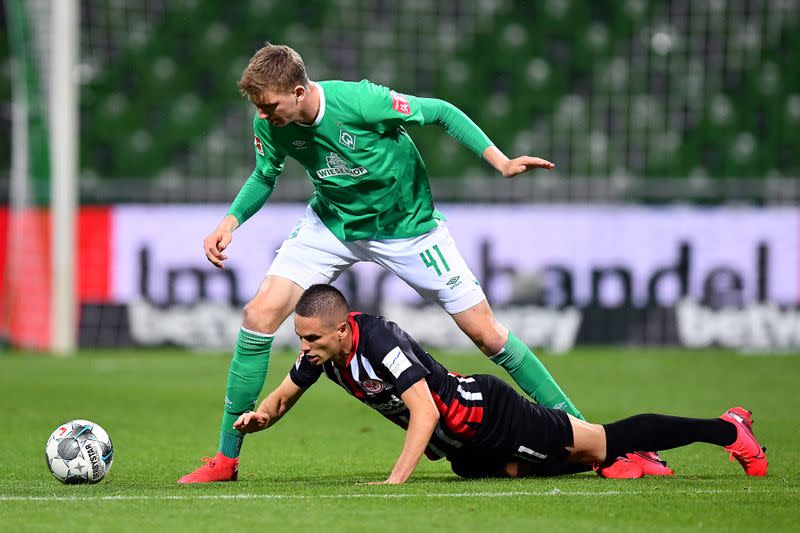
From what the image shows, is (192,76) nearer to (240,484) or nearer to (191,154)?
(191,154)

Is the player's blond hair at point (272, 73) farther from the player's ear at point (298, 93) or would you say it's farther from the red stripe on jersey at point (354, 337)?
the red stripe on jersey at point (354, 337)

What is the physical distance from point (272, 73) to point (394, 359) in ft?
4.22

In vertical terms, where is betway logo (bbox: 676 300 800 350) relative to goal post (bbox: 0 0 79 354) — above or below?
below

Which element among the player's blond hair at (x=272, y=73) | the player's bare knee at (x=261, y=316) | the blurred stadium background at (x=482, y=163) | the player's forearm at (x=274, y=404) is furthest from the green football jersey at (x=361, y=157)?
the blurred stadium background at (x=482, y=163)

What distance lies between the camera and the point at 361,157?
5.75 m

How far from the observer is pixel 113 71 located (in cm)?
1797

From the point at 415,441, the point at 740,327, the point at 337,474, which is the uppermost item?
the point at 415,441

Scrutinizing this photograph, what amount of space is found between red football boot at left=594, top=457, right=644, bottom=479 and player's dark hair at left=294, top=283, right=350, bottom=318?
4.62 feet

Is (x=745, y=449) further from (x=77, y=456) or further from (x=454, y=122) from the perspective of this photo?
(x=77, y=456)

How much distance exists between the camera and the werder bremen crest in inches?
226

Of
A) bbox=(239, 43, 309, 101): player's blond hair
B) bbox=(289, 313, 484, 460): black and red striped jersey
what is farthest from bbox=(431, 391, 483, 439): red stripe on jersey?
bbox=(239, 43, 309, 101): player's blond hair

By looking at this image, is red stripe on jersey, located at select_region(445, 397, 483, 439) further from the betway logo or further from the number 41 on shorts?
the betway logo

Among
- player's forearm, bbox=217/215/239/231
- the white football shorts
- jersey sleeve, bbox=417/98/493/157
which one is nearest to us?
player's forearm, bbox=217/215/239/231

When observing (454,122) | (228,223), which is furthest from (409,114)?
(228,223)
